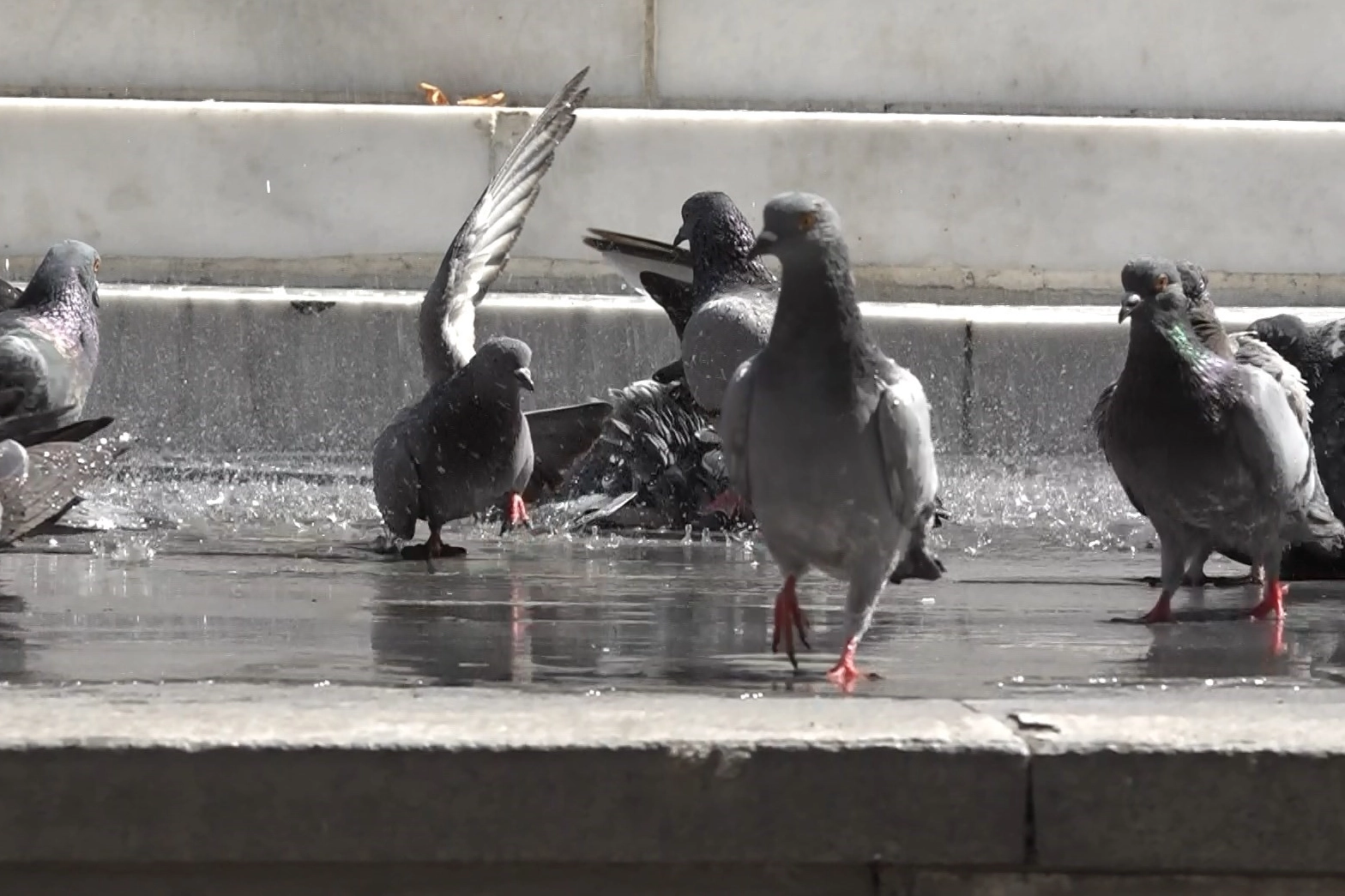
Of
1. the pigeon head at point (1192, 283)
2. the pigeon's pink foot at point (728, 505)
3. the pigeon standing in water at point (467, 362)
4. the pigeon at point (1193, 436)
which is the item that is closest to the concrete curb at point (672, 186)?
the pigeon standing in water at point (467, 362)

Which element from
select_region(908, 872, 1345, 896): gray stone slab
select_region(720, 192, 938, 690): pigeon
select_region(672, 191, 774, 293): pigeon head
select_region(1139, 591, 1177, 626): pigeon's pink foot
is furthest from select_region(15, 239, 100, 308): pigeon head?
select_region(908, 872, 1345, 896): gray stone slab

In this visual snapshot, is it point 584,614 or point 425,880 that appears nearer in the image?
point 425,880

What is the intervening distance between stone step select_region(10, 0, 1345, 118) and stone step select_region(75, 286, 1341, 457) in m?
1.12

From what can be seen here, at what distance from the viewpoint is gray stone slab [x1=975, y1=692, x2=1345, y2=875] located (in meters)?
3.05

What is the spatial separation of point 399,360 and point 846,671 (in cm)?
581

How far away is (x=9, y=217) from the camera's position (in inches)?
387

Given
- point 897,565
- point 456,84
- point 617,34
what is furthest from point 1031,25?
point 897,565

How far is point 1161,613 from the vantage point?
503cm

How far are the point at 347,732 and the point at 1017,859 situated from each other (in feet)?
3.34

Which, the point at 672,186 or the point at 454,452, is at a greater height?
the point at 672,186

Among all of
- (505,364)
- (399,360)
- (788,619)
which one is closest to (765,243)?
(788,619)

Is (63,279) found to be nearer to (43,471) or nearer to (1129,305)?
(43,471)

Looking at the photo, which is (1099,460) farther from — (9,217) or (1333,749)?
(1333,749)

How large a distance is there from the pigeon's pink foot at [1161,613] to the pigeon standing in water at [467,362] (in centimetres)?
233
